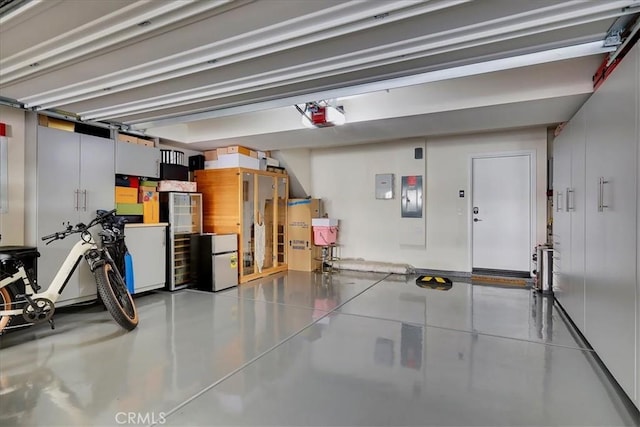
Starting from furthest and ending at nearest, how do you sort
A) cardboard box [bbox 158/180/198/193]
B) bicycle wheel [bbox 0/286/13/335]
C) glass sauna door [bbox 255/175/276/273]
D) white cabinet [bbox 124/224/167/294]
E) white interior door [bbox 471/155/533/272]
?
glass sauna door [bbox 255/175/276/273], white interior door [bbox 471/155/533/272], cardboard box [bbox 158/180/198/193], white cabinet [bbox 124/224/167/294], bicycle wheel [bbox 0/286/13/335]

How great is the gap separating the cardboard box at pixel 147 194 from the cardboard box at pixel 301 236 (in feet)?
8.36

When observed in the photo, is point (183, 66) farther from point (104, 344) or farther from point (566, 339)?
point (566, 339)

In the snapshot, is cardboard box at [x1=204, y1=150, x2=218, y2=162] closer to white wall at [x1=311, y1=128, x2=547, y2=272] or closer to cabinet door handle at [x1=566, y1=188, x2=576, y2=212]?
white wall at [x1=311, y1=128, x2=547, y2=272]

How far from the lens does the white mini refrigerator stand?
15.4 ft

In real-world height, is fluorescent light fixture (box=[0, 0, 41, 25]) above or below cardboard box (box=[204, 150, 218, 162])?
above

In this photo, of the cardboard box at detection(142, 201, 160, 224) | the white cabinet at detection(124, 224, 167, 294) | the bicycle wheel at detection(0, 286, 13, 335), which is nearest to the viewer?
the bicycle wheel at detection(0, 286, 13, 335)

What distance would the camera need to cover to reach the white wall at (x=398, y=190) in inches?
210

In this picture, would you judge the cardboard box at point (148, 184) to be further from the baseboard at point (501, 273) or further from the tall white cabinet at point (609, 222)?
the baseboard at point (501, 273)

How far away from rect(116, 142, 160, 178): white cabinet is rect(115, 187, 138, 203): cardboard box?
0.21 meters

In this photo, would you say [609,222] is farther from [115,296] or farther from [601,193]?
[115,296]

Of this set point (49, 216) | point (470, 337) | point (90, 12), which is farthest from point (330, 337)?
point (49, 216)

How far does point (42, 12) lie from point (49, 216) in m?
2.49

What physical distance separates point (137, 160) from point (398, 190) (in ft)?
14.3

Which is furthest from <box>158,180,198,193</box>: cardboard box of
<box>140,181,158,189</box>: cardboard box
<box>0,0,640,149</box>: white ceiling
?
<box>0,0,640,149</box>: white ceiling
